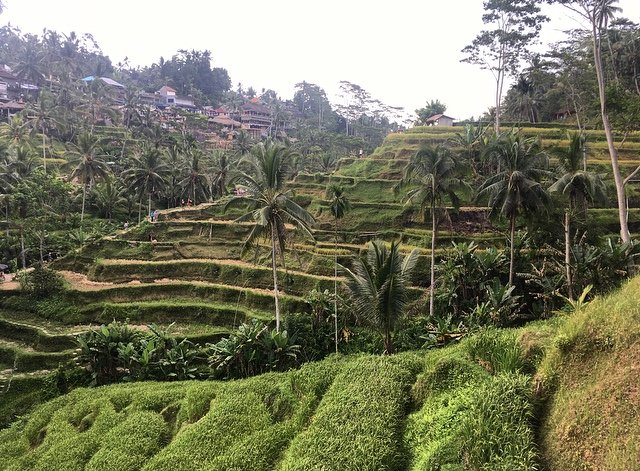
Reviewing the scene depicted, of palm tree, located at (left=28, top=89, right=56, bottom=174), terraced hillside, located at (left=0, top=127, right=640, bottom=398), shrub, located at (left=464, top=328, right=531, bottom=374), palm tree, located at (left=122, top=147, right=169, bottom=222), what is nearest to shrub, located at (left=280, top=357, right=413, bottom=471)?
shrub, located at (left=464, top=328, right=531, bottom=374)

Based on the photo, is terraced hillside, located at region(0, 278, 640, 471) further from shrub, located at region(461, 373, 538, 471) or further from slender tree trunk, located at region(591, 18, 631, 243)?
slender tree trunk, located at region(591, 18, 631, 243)

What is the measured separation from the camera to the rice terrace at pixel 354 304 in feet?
24.7

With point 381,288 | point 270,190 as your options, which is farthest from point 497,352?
point 270,190

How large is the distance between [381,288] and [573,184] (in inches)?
451

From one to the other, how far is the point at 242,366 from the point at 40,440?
7275 millimetres

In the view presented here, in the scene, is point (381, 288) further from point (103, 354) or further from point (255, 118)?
point (255, 118)

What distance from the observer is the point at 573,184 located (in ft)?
62.7

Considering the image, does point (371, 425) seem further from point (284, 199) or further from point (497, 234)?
point (497, 234)

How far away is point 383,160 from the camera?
135 ft

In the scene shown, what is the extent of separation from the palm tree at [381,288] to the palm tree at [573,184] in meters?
9.41

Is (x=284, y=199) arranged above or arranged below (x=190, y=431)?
above

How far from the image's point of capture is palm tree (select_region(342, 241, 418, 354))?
1423cm

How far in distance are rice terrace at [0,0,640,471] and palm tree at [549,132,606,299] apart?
113 mm

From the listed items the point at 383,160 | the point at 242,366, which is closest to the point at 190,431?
the point at 242,366
